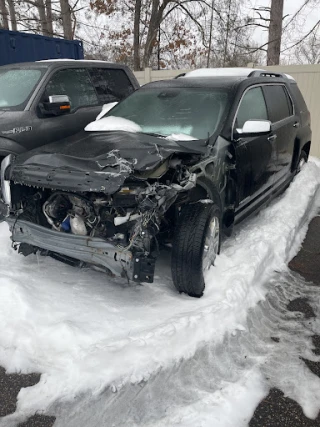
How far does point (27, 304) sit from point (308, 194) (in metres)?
4.58

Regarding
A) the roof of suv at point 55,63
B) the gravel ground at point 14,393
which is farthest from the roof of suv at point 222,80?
the gravel ground at point 14,393

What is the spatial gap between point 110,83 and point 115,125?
8.08ft

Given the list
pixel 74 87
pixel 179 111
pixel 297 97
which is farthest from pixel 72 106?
pixel 297 97

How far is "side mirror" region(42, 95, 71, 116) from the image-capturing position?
4666mm

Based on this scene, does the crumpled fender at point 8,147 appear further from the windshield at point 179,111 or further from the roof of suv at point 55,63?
Result: the roof of suv at point 55,63

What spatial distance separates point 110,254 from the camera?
9.24 ft

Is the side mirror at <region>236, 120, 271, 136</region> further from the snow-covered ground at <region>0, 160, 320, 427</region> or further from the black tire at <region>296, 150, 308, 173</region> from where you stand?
the black tire at <region>296, 150, 308, 173</region>

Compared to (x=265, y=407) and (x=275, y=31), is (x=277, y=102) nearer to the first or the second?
(x=265, y=407)

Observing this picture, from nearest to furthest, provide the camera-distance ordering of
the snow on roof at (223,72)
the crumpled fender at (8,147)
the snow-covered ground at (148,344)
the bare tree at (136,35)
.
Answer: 1. the snow-covered ground at (148,344)
2. the crumpled fender at (8,147)
3. the snow on roof at (223,72)
4. the bare tree at (136,35)

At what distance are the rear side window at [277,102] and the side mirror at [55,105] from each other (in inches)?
98.0

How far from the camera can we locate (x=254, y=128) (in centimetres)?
377

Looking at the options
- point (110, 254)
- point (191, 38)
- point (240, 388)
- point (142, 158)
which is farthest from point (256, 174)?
point (191, 38)

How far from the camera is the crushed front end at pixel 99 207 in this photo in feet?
9.07

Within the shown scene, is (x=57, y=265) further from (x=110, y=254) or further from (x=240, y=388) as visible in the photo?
(x=240, y=388)
